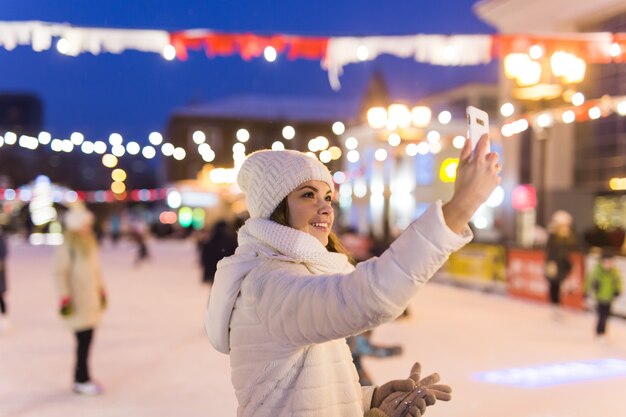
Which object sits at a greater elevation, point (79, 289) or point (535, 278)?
point (79, 289)

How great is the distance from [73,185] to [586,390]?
1922 inches

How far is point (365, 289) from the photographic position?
126 cm

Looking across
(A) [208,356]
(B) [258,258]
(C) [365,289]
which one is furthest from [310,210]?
(A) [208,356]

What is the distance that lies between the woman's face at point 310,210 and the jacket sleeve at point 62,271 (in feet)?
14.9

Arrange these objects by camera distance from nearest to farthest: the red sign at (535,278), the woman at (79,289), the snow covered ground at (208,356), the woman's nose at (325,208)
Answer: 1. the woman's nose at (325,208)
2. the snow covered ground at (208,356)
3. the woman at (79,289)
4. the red sign at (535,278)

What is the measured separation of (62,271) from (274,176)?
181 inches

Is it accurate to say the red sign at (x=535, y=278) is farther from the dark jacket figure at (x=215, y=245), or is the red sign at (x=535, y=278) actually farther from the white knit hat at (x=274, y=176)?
the white knit hat at (x=274, y=176)

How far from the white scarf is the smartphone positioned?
0.48 meters

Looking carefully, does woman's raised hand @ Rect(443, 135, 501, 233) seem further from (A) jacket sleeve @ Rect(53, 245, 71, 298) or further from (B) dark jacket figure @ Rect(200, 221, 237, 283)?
(B) dark jacket figure @ Rect(200, 221, 237, 283)

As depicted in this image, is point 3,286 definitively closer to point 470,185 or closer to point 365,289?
point 365,289

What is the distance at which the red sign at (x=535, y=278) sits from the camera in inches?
433

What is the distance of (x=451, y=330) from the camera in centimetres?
899

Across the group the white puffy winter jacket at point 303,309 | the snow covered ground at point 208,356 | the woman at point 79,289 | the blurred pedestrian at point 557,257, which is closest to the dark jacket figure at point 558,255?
the blurred pedestrian at point 557,257

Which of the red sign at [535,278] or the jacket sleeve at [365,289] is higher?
the jacket sleeve at [365,289]
